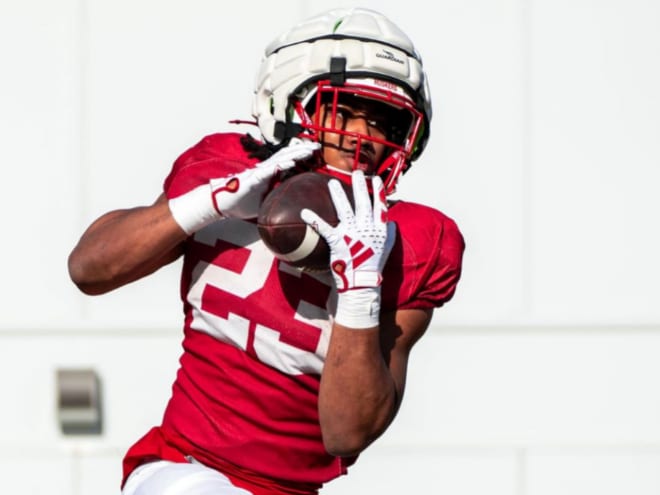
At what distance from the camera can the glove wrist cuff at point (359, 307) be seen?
2613 mm

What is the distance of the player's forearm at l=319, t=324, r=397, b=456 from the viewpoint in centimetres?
265

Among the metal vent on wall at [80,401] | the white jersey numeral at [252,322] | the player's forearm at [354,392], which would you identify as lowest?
the metal vent on wall at [80,401]

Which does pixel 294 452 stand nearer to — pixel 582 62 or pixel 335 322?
pixel 335 322

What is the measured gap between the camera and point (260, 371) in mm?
2797

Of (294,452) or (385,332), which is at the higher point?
(385,332)

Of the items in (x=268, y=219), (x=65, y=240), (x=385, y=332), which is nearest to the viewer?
(x=268, y=219)

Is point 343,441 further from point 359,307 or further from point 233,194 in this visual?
point 233,194

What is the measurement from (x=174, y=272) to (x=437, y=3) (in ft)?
3.87

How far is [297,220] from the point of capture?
259 centimetres

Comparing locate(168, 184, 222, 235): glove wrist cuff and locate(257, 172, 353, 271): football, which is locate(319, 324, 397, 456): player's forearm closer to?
locate(257, 172, 353, 271): football

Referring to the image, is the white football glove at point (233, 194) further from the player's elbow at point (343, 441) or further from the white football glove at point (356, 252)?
Result: the player's elbow at point (343, 441)

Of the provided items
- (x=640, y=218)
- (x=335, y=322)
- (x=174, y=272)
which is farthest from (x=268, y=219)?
(x=640, y=218)

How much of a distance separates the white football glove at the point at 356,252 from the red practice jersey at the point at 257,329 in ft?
0.48

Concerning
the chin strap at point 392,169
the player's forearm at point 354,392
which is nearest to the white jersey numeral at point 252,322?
the player's forearm at point 354,392
